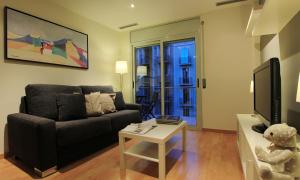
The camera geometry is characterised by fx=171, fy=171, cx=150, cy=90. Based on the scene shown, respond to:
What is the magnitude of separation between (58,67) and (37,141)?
1579 millimetres

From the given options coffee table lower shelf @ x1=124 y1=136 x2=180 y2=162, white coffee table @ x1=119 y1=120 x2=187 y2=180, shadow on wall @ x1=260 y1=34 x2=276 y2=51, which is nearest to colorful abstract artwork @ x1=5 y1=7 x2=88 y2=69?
white coffee table @ x1=119 y1=120 x2=187 y2=180

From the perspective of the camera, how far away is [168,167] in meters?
1.93

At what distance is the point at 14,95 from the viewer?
7.63 feet

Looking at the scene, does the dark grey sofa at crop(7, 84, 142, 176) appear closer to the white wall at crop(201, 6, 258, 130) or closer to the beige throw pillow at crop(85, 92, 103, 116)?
the beige throw pillow at crop(85, 92, 103, 116)

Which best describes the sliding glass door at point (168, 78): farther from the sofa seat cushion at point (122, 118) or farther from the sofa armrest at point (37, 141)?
the sofa armrest at point (37, 141)

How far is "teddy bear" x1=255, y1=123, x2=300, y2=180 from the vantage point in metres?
0.88

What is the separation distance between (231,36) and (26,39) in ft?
11.1

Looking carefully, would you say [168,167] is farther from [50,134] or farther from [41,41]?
[41,41]

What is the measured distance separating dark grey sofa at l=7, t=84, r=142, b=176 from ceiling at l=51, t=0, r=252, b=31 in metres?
1.50

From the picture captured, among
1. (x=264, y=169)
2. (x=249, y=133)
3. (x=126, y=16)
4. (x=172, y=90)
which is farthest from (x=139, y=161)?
(x=126, y=16)

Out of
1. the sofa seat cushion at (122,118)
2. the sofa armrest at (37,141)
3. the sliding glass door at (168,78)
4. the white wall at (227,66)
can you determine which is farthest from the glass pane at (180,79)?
the sofa armrest at (37,141)

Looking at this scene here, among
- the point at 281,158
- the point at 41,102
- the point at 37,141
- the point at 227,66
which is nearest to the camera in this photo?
the point at 281,158

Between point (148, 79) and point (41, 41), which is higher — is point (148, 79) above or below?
below

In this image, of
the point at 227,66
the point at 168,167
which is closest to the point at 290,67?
the point at 168,167
